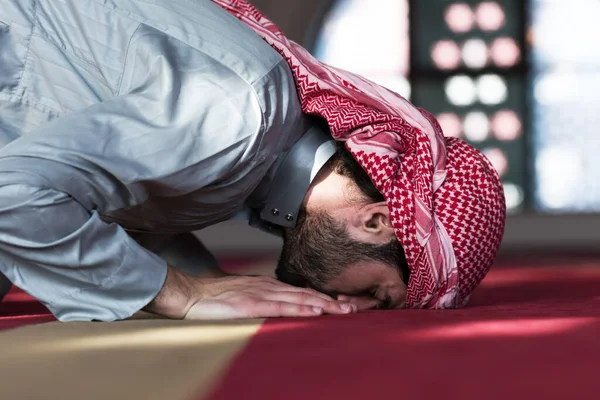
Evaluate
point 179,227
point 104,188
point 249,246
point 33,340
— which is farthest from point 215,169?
point 249,246

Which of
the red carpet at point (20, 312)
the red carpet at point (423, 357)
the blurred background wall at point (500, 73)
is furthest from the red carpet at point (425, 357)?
the blurred background wall at point (500, 73)

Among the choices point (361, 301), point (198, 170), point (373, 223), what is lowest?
point (361, 301)

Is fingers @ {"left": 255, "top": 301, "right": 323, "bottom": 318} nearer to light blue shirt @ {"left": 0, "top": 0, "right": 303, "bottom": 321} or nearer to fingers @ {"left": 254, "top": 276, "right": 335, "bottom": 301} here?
fingers @ {"left": 254, "top": 276, "right": 335, "bottom": 301}

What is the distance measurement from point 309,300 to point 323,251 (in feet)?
0.90

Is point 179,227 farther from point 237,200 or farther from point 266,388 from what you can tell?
point 266,388

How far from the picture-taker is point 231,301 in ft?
5.96

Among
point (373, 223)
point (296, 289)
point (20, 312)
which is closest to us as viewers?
point (296, 289)

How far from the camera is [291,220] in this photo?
2154 mm

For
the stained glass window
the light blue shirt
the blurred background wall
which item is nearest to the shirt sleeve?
the light blue shirt

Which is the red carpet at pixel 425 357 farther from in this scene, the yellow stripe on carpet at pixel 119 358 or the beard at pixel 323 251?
the beard at pixel 323 251

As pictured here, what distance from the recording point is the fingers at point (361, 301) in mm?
2104

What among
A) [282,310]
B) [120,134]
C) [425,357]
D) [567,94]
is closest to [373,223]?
[282,310]

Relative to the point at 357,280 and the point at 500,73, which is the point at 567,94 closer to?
the point at 500,73

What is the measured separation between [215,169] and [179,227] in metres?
0.39
